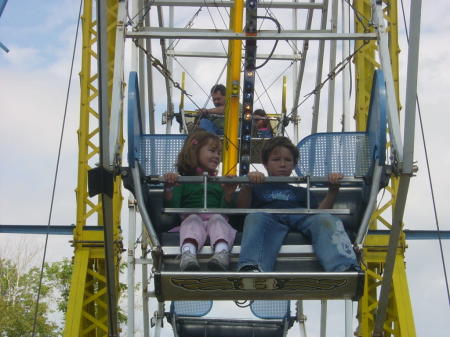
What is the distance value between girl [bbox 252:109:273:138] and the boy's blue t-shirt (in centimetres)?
444

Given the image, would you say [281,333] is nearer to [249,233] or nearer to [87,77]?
[87,77]

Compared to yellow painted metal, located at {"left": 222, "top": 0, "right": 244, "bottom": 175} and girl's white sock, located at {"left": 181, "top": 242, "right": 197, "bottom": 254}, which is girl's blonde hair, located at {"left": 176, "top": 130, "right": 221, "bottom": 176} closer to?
girl's white sock, located at {"left": 181, "top": 242, "right": 197, "bottom": 254}

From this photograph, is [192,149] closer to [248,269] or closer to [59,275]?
[248,269]

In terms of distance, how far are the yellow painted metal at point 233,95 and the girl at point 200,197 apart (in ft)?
8.32

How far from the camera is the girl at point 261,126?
10.1 metres

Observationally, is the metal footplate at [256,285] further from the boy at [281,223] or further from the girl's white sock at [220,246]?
the girl's white sock at [220,246]

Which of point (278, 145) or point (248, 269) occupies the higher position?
point (278, 145)

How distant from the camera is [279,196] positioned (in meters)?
5.46

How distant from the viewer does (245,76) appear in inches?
305

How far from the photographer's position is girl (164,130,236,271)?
5.02 m

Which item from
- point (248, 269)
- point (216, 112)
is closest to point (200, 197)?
point (248, 269)

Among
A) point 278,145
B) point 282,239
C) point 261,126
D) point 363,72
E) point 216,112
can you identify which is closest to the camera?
point 282,239

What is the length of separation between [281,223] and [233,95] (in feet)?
10.2

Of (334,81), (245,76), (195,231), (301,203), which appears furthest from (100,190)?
(334,81)
